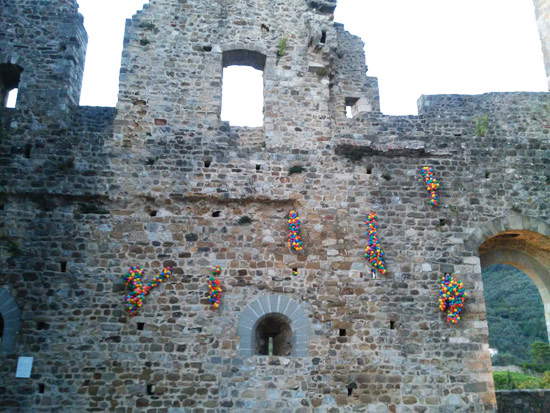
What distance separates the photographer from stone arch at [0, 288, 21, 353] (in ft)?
28.5

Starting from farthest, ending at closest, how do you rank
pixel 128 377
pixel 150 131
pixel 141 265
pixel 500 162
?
pixel 500 162 → pixel 150 131 → pixel 141 265 → pixel 128 377

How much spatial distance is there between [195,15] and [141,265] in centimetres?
594

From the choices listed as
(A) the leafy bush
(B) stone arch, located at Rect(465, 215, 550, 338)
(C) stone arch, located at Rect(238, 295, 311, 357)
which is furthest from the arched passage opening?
(A) the leafy bush

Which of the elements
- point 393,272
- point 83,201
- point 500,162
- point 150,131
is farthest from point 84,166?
point 500,162

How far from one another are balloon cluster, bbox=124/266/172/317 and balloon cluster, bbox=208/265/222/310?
0.83 m

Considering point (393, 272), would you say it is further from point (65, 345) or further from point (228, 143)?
point (65, 345)

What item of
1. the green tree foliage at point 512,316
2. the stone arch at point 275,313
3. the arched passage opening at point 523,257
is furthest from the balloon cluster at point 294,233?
the green tree foliage at point 512,316

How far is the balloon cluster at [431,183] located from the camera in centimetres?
1033

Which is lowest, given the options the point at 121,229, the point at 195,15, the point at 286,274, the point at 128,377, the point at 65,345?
the point at 128,377

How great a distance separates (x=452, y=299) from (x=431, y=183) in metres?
2.50

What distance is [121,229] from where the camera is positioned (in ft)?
31.3

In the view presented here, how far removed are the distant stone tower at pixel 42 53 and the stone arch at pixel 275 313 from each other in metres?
5.74

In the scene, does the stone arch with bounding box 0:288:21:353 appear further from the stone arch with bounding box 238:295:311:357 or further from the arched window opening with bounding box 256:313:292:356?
the arched window opening with bounding box 256:313:292:356

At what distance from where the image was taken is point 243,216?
9.85 m
